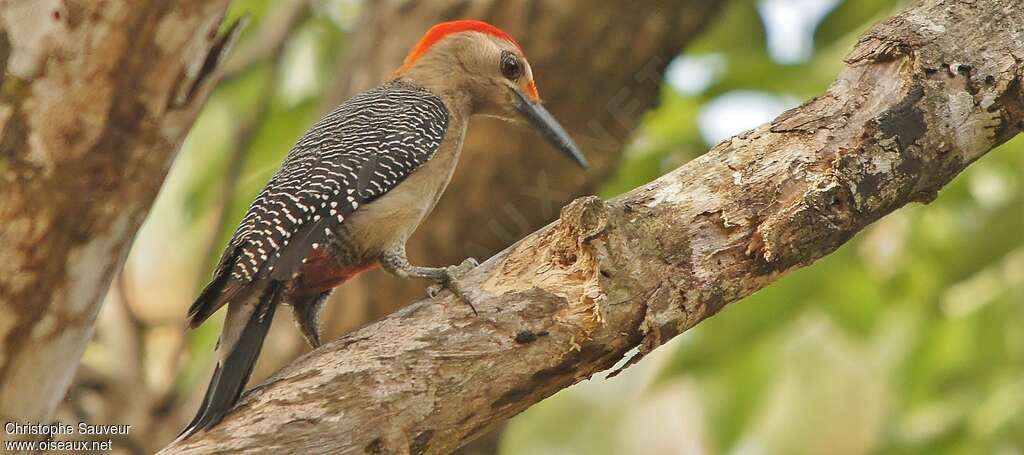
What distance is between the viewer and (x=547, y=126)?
537cm

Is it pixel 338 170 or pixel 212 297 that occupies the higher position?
pixel 338 170

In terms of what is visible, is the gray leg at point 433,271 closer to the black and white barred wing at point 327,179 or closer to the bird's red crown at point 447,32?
the black and white barred wing at point 327,179

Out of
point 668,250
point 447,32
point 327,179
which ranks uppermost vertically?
point 447,32

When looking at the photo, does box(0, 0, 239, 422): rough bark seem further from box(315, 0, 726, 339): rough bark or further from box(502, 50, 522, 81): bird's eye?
box(315, 0, 726, 339): rough bark

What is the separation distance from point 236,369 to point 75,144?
1055 mm

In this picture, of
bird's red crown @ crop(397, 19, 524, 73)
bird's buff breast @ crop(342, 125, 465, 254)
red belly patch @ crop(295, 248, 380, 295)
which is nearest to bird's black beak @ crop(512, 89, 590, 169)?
bird's red crown @ crop(397, 19, 524, 73)

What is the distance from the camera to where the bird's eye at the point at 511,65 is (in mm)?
5441

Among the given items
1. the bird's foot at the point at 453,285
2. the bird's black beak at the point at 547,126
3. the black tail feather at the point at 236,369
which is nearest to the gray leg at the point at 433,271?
the bird's foot at the point at 453,285

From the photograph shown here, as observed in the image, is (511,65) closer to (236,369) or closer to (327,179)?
(327,179)

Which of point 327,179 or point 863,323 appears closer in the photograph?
point 327,179

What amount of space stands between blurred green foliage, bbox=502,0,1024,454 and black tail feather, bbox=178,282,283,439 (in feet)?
6.84

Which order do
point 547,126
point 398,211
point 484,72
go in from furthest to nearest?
point 484,72 < point 547,126 < point 398,211

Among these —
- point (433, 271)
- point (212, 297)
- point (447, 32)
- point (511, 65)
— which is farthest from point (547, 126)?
point (212, 297)

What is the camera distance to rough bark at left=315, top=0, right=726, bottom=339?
20.0 feet
